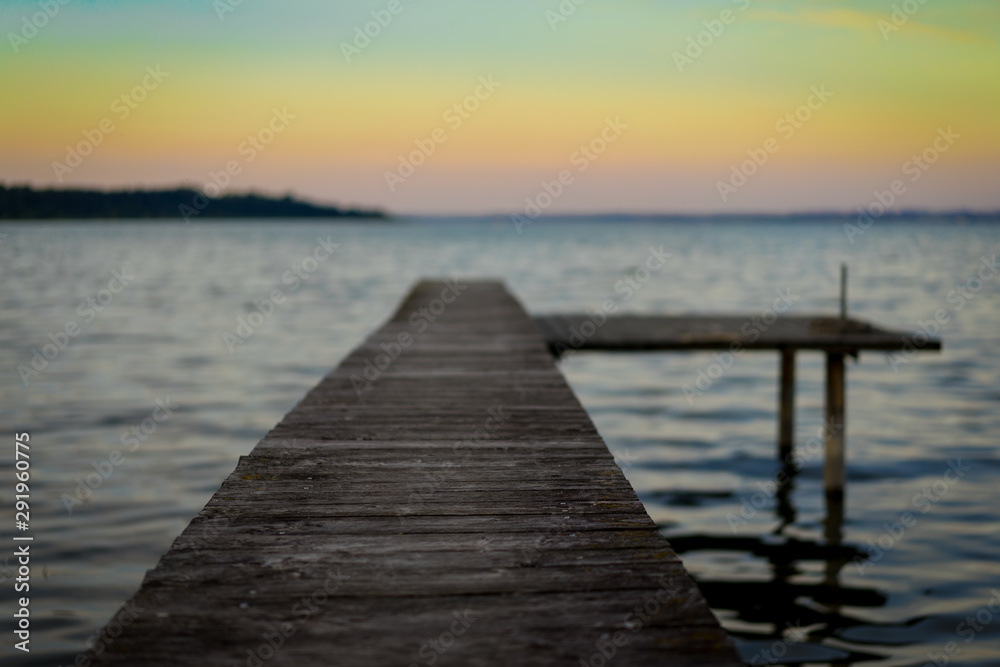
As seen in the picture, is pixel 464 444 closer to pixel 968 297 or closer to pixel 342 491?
pixel 342 491

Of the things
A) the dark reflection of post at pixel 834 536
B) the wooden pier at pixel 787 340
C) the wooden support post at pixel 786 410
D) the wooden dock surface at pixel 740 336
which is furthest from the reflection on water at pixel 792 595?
the wooden support post at pixel 786 410

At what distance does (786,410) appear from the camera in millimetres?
11016

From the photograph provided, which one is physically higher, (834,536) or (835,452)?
(835,452)

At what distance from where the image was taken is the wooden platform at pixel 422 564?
253 centimetres

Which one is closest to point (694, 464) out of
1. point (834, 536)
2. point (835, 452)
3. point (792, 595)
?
point (835, 452)

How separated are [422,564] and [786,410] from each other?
8847 mm

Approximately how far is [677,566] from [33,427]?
11.1 m

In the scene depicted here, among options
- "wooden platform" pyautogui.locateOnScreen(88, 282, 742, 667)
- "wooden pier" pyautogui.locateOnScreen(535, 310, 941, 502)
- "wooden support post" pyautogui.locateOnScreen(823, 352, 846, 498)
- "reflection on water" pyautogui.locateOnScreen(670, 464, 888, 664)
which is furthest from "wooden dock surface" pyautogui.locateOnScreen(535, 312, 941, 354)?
"wooden platform" pyautogui.locateOnScreen(88, 282, 742, 667)

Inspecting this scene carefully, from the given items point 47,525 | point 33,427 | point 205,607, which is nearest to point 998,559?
point 205,607

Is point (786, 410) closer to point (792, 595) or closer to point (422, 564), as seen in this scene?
point (792, 595)

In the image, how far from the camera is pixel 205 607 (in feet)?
9.03

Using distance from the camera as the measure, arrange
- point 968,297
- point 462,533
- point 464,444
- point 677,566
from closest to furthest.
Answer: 1. point 677,566
2. point 462,533
3. point 464,444
4. point 968,297

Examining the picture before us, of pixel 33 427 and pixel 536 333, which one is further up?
pixel 536 333

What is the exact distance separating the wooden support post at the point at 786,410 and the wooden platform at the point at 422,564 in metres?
6.32
